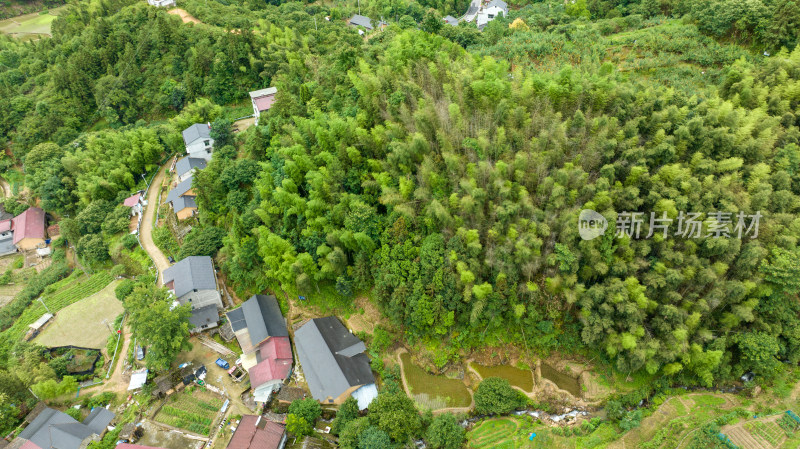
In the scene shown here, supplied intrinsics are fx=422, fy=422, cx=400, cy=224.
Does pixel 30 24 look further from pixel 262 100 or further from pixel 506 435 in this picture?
pixel 506 435

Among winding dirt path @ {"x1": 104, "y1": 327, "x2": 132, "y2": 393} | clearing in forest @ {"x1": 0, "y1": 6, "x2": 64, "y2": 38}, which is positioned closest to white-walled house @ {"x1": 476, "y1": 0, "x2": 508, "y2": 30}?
winding dirt path @ {"x1": 104, "y1": 327, "x2": 132, "y2": 393}

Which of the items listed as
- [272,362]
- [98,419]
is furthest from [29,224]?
[272,362]

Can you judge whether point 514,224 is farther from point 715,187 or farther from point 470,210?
point 715,187

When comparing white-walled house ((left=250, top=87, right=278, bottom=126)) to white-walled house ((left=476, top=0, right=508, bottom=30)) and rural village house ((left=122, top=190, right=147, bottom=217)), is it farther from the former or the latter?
white-walled house ((left=476, top=0, right=508, bottom=30))

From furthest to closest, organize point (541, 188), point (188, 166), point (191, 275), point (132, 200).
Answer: point (188, 166)
point (132, 200)
point (191, 275)
point (541, 188)

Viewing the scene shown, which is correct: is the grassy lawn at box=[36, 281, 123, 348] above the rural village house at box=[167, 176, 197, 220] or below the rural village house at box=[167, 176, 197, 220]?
below

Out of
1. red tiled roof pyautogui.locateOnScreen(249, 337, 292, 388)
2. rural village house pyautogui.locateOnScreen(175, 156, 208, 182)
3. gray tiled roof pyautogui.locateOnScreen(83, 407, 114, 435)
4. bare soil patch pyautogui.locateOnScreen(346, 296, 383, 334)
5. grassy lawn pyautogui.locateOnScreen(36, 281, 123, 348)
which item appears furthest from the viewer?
rural village house pyautogui.locateOnScreen(175, 156, 208, 182)

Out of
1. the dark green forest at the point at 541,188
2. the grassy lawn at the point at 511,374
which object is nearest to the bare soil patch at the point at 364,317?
the dark green forest at the point at 541,188
